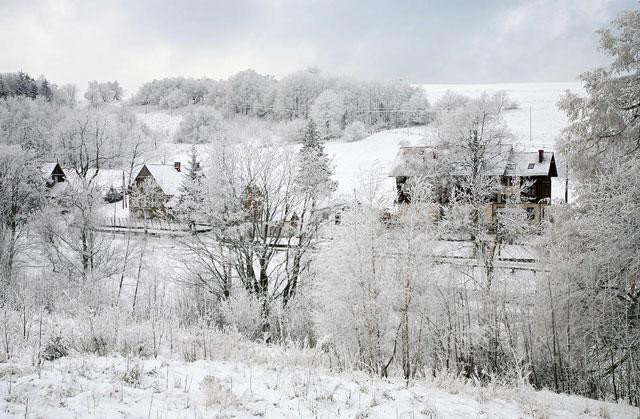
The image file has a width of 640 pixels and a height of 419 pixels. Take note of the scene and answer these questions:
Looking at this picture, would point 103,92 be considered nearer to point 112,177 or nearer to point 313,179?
point 112,177

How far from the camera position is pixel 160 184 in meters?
47.5

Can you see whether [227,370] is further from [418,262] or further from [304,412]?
[418,262]

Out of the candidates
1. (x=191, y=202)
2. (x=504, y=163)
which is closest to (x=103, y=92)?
(x=504, y=163)

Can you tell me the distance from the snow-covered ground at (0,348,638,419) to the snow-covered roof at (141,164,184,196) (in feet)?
142

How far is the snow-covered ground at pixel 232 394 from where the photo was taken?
454 centimetres

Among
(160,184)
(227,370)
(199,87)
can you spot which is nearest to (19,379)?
(227,370)

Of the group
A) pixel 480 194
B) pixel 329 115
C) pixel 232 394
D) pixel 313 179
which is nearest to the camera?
pixel 232 394

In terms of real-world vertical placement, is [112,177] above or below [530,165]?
above

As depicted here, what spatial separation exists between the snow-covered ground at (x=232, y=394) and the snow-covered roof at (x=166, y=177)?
43.2m

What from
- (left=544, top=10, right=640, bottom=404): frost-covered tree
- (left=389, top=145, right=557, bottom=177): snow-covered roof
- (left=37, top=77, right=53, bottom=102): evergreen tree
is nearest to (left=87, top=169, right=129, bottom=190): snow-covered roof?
(left=37, top=77, right=53, bottom=102): evergreen tree

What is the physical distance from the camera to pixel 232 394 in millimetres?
5086

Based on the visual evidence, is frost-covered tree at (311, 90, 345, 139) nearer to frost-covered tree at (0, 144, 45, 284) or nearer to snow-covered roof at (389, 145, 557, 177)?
snow-covered roof at (389, 145, 557, 177)

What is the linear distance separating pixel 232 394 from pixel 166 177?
4770cm

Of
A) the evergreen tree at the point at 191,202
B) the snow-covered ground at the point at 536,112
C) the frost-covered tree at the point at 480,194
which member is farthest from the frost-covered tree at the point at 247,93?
the evergreen tree at the point at 191,202
